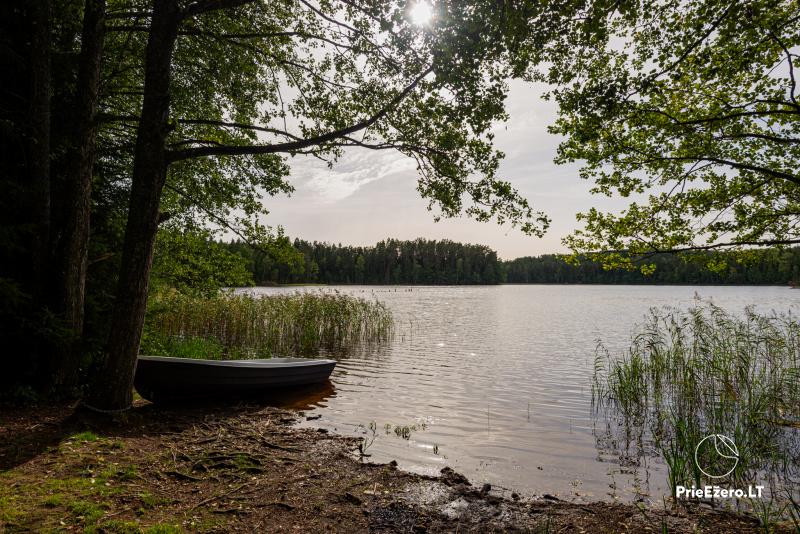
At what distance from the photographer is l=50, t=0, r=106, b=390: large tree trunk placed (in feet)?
24.0

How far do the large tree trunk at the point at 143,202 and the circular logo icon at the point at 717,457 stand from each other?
9.43 meters

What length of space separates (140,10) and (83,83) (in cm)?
213

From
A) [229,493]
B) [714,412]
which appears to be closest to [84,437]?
[229,493]

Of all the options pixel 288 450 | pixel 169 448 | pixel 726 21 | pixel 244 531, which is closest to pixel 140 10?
pixel 169 448

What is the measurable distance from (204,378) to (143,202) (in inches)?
173

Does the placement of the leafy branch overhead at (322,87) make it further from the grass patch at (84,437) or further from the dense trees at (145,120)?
the grass patch at (84,437)

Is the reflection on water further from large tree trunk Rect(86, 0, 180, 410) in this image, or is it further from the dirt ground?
large tree trunk Rect(86, 0, 180, 410)

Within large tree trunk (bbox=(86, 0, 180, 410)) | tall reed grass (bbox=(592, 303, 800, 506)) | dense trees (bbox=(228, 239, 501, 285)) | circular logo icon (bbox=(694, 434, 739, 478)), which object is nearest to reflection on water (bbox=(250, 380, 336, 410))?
large tree trunk (bbox=(86, 0, 180, 410))

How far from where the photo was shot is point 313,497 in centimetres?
480

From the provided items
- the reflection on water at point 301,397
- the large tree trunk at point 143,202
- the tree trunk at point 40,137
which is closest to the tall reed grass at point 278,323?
the reflection on water at point 301,397

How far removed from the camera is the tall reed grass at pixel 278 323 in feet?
60.2

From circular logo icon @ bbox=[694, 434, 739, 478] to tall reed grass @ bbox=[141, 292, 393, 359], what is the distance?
46.7 ft

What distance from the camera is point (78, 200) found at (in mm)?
7461
